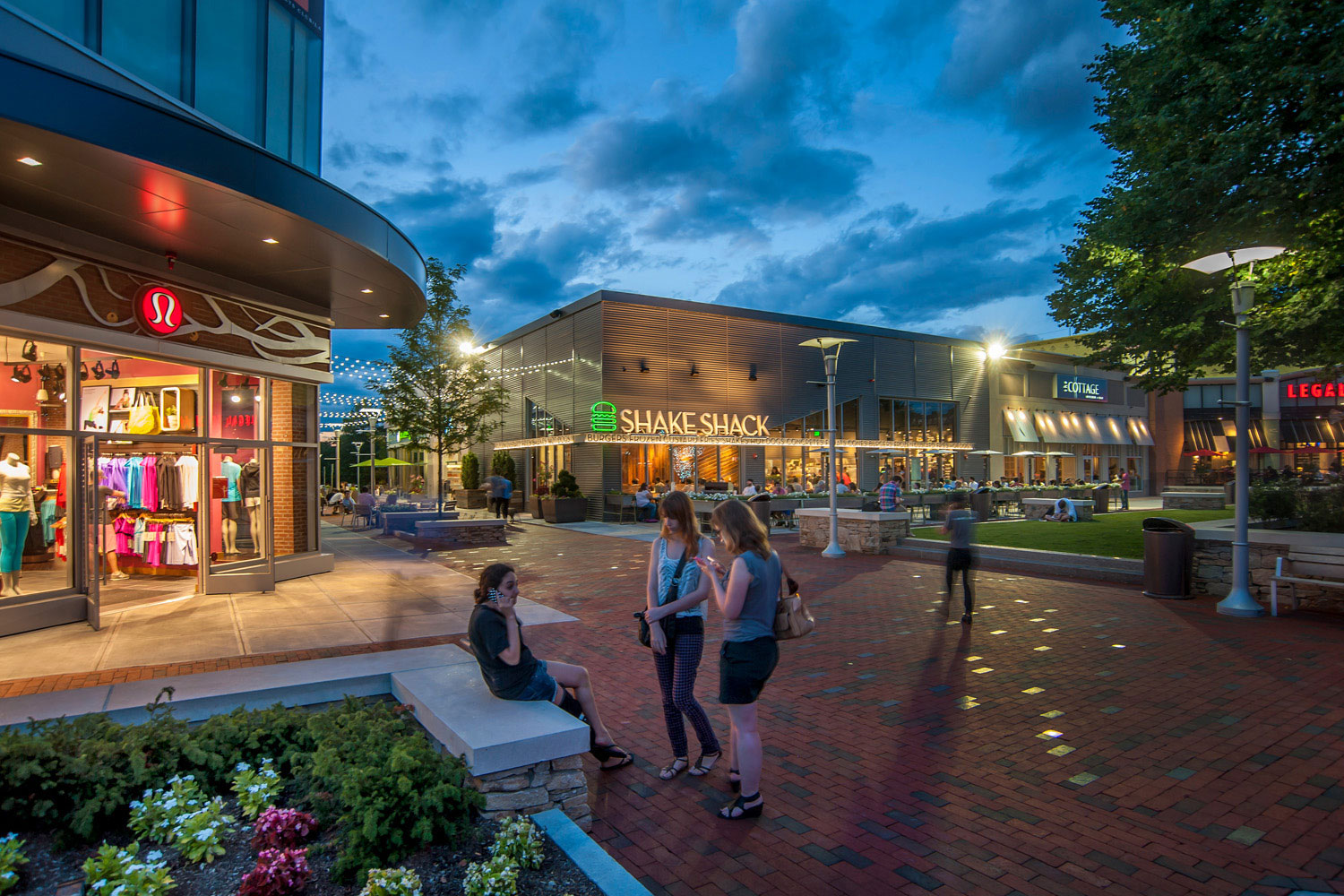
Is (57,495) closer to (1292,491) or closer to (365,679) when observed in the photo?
(365,679)

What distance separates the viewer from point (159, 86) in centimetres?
977

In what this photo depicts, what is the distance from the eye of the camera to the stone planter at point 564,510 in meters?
25.0

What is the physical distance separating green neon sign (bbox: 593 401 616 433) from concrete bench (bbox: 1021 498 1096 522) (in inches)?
575

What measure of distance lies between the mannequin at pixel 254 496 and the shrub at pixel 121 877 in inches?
360

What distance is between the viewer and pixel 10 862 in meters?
2.58

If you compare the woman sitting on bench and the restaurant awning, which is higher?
the restaurant awning

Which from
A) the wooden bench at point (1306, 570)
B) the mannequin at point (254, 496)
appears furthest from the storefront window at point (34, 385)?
the wooden bench at point (1306, 570)

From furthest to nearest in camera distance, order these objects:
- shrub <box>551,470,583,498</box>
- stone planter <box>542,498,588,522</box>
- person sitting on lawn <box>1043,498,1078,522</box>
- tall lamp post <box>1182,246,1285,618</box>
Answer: shrub <box>551,470,583,498</box>, stone planter <box>542,498,588,522</box>, person sitting on lawn <box>1043,498,1078,522</box>, tall lamp post <box>1182,246,1285,618</box>

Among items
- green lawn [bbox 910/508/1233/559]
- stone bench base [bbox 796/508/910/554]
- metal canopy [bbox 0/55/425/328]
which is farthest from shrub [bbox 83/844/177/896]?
stone bench base [bbox 796/508/910/554]

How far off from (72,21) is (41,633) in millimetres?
7487

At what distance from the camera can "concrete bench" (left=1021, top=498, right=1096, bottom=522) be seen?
2097cm

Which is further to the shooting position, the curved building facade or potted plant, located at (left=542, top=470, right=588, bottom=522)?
potted plant, located at (left=542, top=470, right=588, bottom=522)

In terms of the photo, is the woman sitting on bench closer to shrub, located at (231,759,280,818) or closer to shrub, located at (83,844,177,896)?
shrub, located at (231,759,280,818)

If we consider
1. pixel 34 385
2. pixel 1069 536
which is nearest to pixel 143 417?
pixel 34 385
